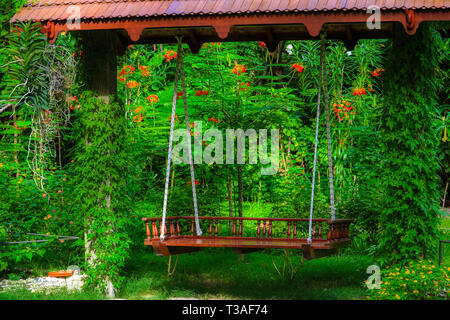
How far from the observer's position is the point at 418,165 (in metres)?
5.87

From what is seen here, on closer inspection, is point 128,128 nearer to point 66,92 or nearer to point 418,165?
→ point 66,92

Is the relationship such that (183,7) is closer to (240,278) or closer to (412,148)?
(412,148)

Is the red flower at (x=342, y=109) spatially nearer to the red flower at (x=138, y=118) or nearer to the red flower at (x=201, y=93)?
the red flower at (x=201, y=93)

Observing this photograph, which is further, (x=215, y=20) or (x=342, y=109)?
(x=342, y=109)

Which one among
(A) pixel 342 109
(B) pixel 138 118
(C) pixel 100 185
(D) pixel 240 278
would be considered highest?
(A) pixel 342 109

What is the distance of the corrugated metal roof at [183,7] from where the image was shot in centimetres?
547

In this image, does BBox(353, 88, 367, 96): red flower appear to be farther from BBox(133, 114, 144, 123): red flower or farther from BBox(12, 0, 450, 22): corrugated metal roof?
BBox(12, 0, 450, 22): corrugated metal roof


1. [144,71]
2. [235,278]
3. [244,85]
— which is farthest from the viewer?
[144,71]

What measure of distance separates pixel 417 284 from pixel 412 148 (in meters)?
1.29

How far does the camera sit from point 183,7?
5.87 metres

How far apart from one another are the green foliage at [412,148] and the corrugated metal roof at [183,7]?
25.2 inches

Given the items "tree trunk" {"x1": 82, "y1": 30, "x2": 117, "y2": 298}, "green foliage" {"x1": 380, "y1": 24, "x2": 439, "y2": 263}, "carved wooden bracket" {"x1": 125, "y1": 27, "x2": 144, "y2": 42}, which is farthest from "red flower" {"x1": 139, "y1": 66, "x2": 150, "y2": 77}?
"green foliage" {"x1": 380, "y1": 24, "x2": 439, "y2": 263}

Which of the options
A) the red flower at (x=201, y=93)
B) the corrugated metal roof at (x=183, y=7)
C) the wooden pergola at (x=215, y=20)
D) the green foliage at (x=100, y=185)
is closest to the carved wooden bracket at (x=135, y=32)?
the wooden pergola at (x=215, y=20)

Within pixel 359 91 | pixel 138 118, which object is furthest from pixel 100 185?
pixel 359 91
